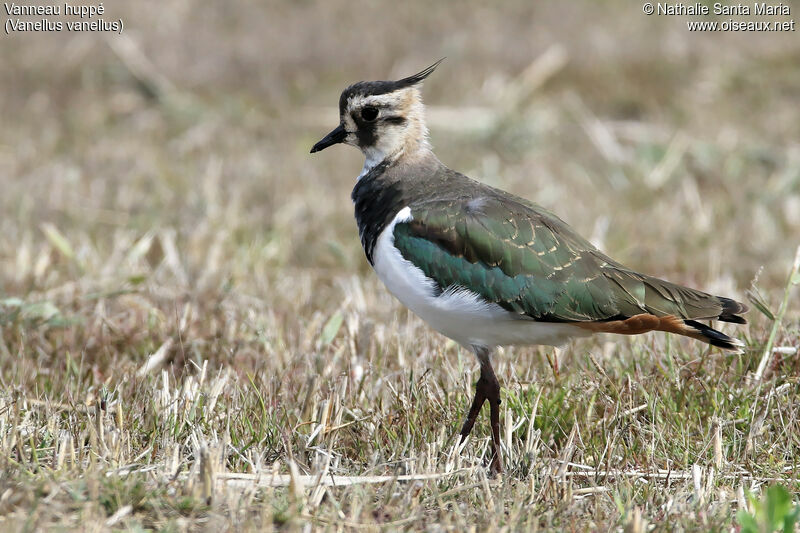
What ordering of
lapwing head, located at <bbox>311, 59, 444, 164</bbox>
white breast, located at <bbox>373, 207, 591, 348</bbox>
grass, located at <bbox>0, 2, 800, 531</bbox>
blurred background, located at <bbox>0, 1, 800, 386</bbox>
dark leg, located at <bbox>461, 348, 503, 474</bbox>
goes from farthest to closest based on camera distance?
1. blurred background, located at <bbox>0, 1, 800, 386</bbox>
2. lapwing head, located at <bbox>311, 59, 444, 164</bbox>
3. white breast, located at <bbox>373, 207, 591, 348</bbox>
4. dark leg, located at <bbox>461, 348, 503, 474</bbox>
5. grass, located at <bbox>0, 2, 800, 531</bbox>

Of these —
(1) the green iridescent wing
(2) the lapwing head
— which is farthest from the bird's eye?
(1) the green iridescent wing

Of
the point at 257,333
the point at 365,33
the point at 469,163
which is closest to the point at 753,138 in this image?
the point at 469,163

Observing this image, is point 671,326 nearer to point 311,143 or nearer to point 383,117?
point 383,117

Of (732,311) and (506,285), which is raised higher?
(506,285)

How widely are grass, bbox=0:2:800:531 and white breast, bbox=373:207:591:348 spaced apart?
29 cm

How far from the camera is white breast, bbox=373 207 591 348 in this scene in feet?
13.2

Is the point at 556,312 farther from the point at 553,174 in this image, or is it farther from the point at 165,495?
the point at 553,174

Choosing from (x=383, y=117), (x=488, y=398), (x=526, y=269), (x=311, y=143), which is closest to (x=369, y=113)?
(x=383, y=117)

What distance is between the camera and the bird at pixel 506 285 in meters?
3.99

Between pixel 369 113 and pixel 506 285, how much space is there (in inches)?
52.7

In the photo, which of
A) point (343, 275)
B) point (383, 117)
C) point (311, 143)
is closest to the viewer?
point (383, 117)

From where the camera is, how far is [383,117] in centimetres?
480

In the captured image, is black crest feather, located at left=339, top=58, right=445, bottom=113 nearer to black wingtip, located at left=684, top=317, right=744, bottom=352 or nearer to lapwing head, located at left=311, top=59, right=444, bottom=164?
lapwing head, located at left=311, top=59, right=444, bottom=164

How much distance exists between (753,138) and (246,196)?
18.9 feet
